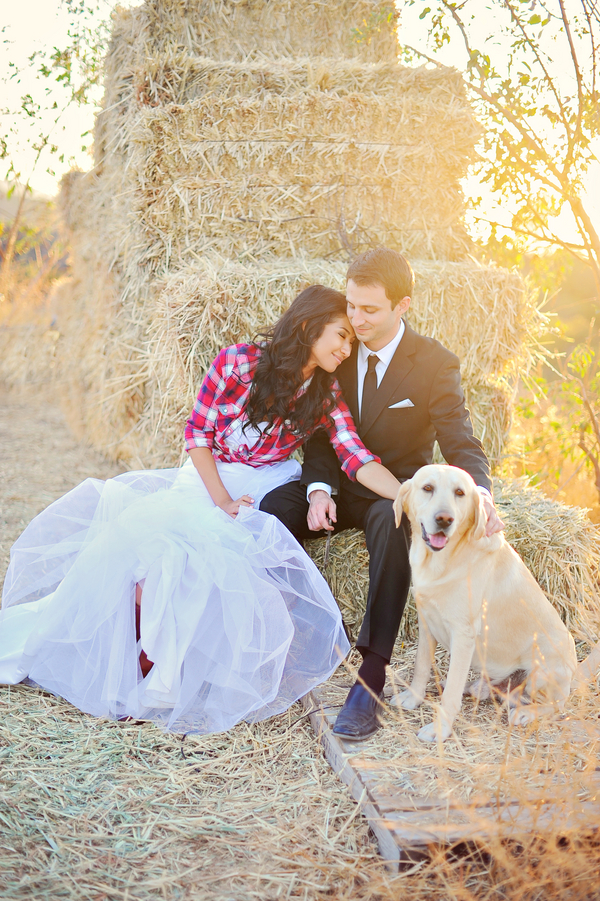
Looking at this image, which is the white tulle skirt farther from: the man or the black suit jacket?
the black suit jacket

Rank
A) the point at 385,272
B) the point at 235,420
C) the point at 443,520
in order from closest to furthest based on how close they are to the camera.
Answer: the point at 443,520 → the point at 385,272 → the point at 235,420

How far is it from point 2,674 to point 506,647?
1944 millimetres

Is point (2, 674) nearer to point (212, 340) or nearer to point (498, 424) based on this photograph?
point (212, 340)

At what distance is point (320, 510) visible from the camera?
278 centimetres

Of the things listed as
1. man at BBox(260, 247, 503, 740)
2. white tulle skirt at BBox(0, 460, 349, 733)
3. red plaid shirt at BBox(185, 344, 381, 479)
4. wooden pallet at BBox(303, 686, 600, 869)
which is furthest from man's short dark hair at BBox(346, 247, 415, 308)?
wooden pallet at BBox(303, 686, 600, 869)

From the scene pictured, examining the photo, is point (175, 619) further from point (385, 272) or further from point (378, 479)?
point (385, 272)

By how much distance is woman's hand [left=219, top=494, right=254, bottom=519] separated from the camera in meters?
2.82

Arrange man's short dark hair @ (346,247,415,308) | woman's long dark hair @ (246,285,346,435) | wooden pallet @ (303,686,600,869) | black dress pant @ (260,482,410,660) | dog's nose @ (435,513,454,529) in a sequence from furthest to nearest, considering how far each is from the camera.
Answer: woman's long dark hair @ (246,285,346,435)
man's short dark hair @ (346,247,415,308)
black dress pant @ (260,482,410,660)
dog's nose @ (435,513,454,529)
wooden pallet @ (303,686,600,869)

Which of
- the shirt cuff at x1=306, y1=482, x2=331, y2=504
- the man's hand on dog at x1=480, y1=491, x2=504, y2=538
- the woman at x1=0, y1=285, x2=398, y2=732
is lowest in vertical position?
the woman at x1=0, y1=285, x2=398, y2=732

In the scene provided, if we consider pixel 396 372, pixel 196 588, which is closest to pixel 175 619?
pixel 196 588

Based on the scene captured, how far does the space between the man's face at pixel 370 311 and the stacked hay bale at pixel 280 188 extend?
1.04 m

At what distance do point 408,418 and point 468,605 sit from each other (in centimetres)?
98

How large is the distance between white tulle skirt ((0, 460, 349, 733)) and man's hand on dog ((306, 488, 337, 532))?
21 centimetres

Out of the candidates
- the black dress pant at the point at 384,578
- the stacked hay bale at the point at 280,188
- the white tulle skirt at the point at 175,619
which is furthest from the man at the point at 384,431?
the stacked hay bale at the point at 280,188
